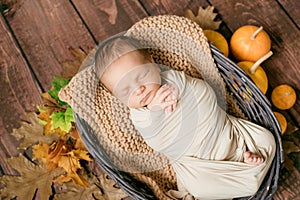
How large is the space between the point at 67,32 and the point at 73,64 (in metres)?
0.14

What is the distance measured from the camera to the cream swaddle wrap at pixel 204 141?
3.91ft

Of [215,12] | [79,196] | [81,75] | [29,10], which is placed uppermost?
[29,10]

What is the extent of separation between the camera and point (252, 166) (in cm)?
119

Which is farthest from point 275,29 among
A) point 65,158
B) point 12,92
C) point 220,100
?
point 12,92

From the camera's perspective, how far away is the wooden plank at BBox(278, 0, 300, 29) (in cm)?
147

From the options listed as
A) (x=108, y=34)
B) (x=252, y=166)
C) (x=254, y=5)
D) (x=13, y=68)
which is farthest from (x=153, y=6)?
(x=252, y=166)

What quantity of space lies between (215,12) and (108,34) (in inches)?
16.5

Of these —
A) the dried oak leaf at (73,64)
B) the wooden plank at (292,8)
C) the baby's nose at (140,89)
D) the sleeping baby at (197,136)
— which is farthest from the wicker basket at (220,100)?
the wooden plank at (292,8)

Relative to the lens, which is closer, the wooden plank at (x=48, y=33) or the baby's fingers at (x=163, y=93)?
the baby's fingers at (x=163, y=93)

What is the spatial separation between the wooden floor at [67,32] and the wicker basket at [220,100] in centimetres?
21

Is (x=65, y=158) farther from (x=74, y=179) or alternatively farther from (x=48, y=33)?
(x=48, y=33)

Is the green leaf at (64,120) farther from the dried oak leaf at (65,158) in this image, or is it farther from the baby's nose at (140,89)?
the baby's nose at (140,89)

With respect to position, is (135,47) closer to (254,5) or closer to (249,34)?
(249,34)

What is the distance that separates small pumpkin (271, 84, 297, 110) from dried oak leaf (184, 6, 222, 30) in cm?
32
